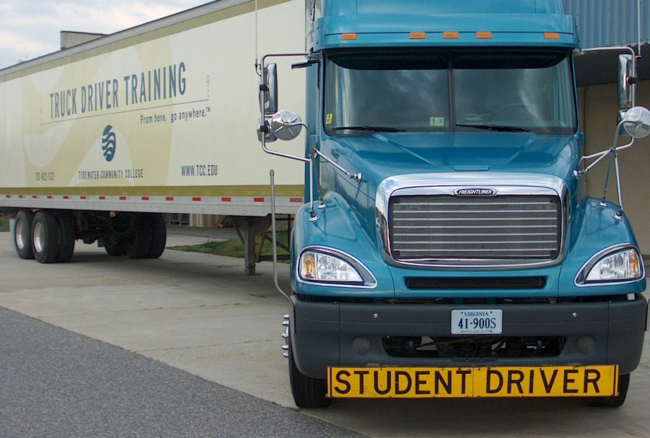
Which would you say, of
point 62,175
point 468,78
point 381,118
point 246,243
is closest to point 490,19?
point 468,78

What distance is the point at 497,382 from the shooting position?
5.50m

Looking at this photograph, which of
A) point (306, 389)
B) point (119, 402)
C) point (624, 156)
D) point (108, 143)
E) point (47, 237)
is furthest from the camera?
point (624, 156)

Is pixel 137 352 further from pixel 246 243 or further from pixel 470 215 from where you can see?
pixel 246 243

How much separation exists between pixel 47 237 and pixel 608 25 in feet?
37.9

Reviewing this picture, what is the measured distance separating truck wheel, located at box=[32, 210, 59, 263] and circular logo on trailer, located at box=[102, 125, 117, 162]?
340 centimetres

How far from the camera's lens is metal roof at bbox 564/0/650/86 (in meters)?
14.5

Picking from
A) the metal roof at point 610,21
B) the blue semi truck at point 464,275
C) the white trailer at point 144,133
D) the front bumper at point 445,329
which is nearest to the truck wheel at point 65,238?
the white trailer at point 144,133

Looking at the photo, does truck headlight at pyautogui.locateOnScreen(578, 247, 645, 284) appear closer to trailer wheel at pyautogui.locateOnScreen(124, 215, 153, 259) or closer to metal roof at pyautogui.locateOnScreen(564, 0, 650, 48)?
metal roof at pyautogui.locateOnScreen(564, 0, 650, 48)

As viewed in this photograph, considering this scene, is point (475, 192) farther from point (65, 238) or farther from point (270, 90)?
point (65, 238)

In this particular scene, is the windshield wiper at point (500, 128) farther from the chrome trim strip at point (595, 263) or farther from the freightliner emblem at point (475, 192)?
the chrome trim strip at point (595, 263)

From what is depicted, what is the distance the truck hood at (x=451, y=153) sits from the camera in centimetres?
604

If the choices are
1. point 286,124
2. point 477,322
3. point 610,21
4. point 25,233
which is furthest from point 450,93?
point 25,233

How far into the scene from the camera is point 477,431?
603 centimetres

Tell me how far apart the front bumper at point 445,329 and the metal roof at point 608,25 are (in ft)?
31.0
